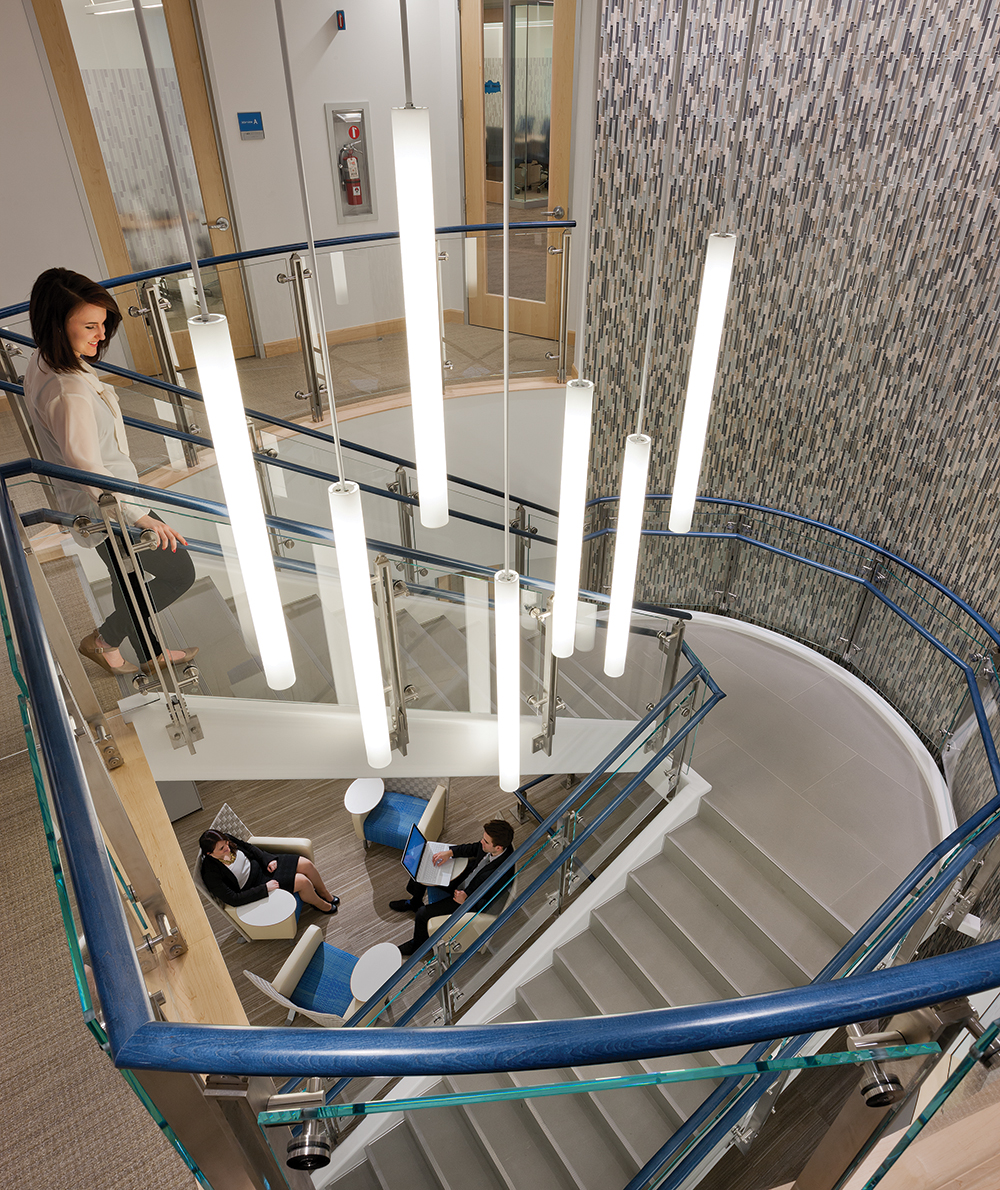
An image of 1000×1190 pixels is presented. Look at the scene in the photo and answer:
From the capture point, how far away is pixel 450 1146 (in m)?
1.54

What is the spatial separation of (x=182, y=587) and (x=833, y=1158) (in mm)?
2711

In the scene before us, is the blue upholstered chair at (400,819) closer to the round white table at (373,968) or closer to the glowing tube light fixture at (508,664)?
the round white table at (373,968)

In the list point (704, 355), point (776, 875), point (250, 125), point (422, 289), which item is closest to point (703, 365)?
point (704, 355)

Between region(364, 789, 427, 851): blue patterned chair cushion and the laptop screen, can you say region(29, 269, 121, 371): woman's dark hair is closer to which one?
the laptop screen

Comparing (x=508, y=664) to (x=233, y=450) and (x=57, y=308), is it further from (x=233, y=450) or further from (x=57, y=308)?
(x=57, y=308)

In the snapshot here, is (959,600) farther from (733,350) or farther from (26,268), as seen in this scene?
(26,268)

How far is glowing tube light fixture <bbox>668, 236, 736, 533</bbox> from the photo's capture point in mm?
2127

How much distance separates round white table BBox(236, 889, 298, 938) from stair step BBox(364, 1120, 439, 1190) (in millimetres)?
3788

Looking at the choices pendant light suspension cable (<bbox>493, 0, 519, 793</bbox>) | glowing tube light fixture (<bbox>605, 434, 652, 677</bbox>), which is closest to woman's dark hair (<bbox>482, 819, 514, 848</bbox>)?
pendant light suspension cable (<bbox>493, 0, 519, 793</bbox>)

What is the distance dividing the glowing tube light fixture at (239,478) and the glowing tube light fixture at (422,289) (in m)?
0.39

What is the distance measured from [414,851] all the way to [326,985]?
103 centimetres

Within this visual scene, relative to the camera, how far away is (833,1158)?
4.22 ft

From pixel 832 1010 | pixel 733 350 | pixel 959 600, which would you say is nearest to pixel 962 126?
pixel 733 350

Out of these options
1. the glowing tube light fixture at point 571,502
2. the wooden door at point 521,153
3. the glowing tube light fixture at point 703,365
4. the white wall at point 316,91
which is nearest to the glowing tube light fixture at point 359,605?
the glowing tube light fixture at point 571,502
